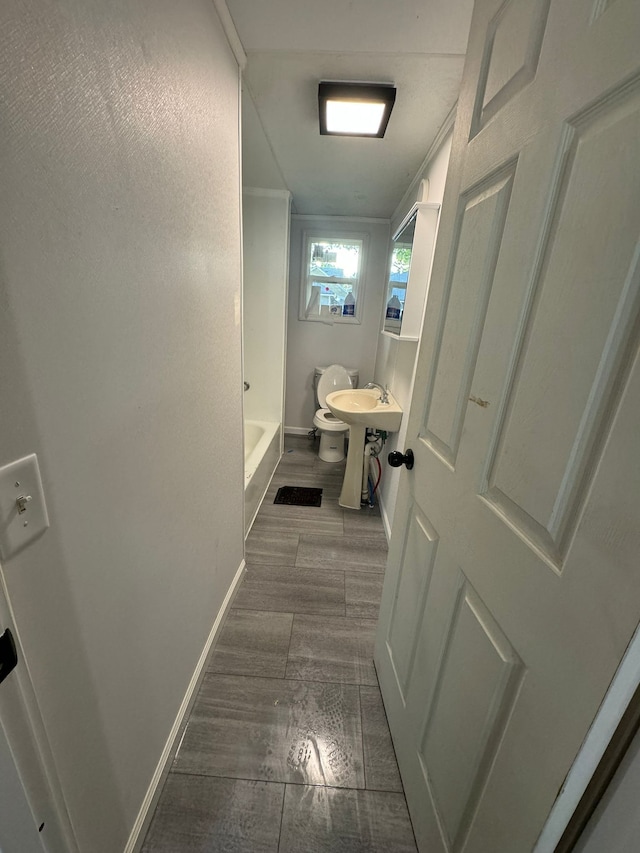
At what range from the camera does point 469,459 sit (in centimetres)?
71

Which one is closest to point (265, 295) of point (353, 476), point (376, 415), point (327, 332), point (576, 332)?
point (327, 332)

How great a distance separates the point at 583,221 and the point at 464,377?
348mm

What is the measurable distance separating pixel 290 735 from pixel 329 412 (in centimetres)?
246

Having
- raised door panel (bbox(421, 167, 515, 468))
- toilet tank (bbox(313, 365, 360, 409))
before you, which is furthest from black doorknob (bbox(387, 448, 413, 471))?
toilet tank (bbox(313, 365, 360, 409))

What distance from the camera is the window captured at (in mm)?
3285

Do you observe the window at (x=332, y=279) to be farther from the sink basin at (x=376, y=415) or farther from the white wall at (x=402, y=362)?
the sink basin at (x=376, y=415)

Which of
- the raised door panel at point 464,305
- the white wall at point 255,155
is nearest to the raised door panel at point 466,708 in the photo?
the raised door panel at point 464,305

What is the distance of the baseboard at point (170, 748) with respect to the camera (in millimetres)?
844

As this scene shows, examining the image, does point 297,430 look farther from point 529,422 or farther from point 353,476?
point 529,422

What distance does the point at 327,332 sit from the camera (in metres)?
3.54

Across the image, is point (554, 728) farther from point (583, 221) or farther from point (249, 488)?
point (249, 488)

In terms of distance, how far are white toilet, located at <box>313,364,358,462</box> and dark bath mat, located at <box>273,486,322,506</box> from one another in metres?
0.60

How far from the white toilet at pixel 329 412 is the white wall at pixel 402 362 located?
0.56 m

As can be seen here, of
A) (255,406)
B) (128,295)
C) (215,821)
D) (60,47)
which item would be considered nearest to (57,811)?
(215,821)
